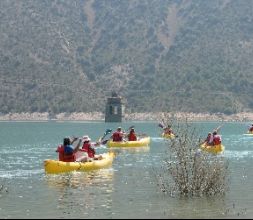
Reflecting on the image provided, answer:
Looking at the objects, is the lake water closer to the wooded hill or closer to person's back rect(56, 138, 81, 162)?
person's back rect(56, 138, 81, 162)

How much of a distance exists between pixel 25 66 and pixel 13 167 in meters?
110

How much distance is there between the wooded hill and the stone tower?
23.5ft

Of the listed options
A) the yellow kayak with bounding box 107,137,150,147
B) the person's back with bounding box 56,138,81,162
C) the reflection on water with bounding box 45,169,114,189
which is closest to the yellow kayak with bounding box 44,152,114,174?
the reflection on water with bounding box 45,169,114,189

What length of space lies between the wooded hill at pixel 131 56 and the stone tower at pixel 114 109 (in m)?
7.17

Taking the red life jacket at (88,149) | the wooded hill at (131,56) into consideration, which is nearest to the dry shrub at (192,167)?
the red life jacket at (88,149)

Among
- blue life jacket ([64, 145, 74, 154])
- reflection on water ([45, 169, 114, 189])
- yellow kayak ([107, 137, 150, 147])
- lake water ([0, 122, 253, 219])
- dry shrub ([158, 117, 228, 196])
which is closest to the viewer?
lake water ([0, 122, 253, 219])

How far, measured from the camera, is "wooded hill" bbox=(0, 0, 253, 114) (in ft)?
454

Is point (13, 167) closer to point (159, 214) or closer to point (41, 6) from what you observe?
point (159, 214)

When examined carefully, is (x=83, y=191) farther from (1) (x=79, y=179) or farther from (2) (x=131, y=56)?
(2) (x=131, y=56)

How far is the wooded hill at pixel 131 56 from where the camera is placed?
138 meters

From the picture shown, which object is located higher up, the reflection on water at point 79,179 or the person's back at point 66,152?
the person's back at point 66,152

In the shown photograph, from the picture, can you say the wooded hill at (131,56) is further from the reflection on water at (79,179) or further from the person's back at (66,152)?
the reflection on water at (79,179)

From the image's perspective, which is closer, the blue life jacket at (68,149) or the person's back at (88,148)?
the blue life jacket at (68,149)

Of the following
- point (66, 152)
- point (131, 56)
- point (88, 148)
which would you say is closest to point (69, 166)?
point (66, 152)
